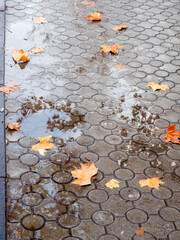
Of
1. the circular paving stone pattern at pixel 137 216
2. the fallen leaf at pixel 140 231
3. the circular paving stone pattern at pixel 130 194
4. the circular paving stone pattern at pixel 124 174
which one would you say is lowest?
the circular paving stone pattern at pixel 124 174

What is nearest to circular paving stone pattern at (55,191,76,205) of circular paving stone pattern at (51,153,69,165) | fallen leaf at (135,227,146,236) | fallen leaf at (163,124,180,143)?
circular paving stone pattern at (51,153,69,165)

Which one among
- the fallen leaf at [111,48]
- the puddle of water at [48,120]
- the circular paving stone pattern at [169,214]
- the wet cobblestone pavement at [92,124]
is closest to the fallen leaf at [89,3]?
the wet cobblestone pavement at [92,124]

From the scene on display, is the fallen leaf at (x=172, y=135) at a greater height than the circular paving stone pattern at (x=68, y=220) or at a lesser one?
greater

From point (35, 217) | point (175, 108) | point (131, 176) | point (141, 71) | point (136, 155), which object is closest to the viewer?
point (35, 217)

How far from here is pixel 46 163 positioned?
10.9ft

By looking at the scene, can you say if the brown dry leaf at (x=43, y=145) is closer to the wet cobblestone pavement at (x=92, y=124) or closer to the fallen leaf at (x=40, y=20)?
the wet cobblestone pavement at (x=92, y=124)

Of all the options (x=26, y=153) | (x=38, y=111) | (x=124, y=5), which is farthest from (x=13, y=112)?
(x=124, y=5)

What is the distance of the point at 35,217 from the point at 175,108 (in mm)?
2293

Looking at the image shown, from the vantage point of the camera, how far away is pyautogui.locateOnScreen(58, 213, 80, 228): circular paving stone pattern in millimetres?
2744

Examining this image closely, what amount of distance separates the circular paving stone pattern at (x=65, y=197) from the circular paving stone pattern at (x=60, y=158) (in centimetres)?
39

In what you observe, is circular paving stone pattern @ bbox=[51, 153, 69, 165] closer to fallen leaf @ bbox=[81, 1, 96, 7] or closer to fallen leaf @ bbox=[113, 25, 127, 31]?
fallen leaf @ bbox=[113, 25, 127, 31]

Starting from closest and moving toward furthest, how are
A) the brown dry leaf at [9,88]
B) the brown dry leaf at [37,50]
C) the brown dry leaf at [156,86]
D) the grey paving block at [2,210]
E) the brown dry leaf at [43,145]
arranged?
the grey paving block at [2,210] < the brown dry leaf at [43,145] < the brown dry leaf at [9,88] < the brown dry leaf at [156,86] < the brown dry leaf at [37,50]

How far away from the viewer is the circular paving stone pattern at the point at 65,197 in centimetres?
294

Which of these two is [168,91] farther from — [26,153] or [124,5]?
[124,5]
